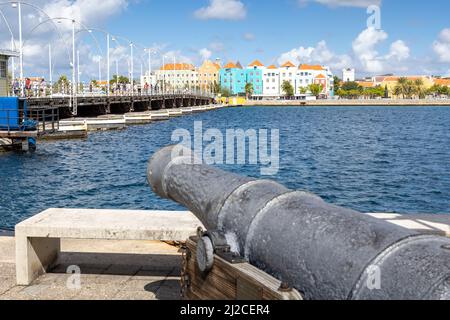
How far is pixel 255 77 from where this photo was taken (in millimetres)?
190875

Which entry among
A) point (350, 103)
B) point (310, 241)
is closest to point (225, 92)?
point (350, 103)

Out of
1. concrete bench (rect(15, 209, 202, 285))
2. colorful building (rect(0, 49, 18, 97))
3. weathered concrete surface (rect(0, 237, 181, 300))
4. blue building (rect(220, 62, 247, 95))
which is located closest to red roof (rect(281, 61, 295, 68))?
blue building (rect(220, 62, 247, 95))

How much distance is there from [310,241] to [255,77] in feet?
623

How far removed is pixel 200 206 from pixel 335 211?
1.11 metres

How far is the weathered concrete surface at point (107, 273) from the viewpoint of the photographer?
5400 mm

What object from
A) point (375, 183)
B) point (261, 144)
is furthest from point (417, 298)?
point (261, 144)

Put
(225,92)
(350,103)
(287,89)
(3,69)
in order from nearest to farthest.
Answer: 1. (3,69)
2. (350,103)
3. (225,92)
4. (287,89)

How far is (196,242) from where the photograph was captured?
406 cm

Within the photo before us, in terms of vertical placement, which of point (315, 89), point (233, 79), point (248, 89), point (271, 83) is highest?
point (233, 79)

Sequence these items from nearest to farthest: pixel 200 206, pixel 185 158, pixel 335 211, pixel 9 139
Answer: pixel 335 211
pixel 200 206
pixel 185 158
pixel 9 139

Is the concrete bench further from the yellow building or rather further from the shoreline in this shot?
the yellow building

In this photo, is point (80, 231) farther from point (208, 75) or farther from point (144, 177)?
point (208, 75)

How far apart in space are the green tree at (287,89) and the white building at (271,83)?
12.9ft

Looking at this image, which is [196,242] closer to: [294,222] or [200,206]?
[200,206]
